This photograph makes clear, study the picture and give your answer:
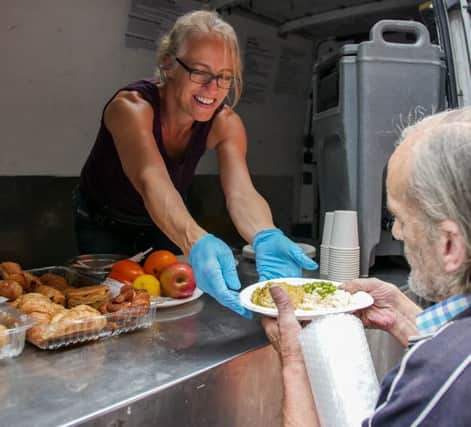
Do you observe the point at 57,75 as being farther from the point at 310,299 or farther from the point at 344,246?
the point at 310,299

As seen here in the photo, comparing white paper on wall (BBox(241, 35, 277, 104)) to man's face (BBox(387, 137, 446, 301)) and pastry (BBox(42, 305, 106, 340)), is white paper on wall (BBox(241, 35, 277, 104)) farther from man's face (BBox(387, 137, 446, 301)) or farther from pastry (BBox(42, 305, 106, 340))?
man's face (BBox(387, 137, 446, 301))

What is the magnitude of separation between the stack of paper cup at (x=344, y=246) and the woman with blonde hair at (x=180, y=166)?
213 millimetres

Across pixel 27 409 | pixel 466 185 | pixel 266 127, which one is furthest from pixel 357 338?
pixel 266 127

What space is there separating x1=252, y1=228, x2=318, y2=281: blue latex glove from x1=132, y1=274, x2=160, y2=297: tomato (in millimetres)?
280

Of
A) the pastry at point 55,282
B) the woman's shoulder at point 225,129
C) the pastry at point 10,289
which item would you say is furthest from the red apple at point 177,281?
the woman's shoulder at point 225,129

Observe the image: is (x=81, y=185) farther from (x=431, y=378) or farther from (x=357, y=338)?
(x=431, y=378)

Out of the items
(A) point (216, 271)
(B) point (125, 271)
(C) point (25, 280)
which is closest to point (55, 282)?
(C) point (25, 280)

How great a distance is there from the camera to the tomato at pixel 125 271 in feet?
4.42

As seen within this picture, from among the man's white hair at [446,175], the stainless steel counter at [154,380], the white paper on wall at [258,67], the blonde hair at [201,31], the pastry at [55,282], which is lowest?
the stainless steel counter at [154,380]

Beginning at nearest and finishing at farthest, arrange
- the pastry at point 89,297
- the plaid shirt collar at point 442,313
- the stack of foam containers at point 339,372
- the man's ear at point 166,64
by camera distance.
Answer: the plaid shirt collar at point 442,313, the stack of foam containers at point 339,372, the pastry at point 89,297, the man's ear at point 166,64

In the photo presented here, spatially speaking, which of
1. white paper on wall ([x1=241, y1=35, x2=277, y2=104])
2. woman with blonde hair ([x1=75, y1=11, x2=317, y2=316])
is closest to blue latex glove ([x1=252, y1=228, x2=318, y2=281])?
woman with blonde hair ([x1=75, y1=11, x2=317, y2=316])

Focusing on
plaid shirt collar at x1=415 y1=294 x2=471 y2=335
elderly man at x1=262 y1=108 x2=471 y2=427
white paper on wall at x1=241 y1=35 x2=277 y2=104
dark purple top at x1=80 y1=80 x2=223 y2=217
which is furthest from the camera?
white paper on wall at x1=241 y1=35 x2=277 y2=104

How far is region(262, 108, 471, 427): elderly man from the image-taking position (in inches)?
22.5

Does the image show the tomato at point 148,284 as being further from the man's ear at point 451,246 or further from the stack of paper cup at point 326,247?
the man's ear at point 451,246
